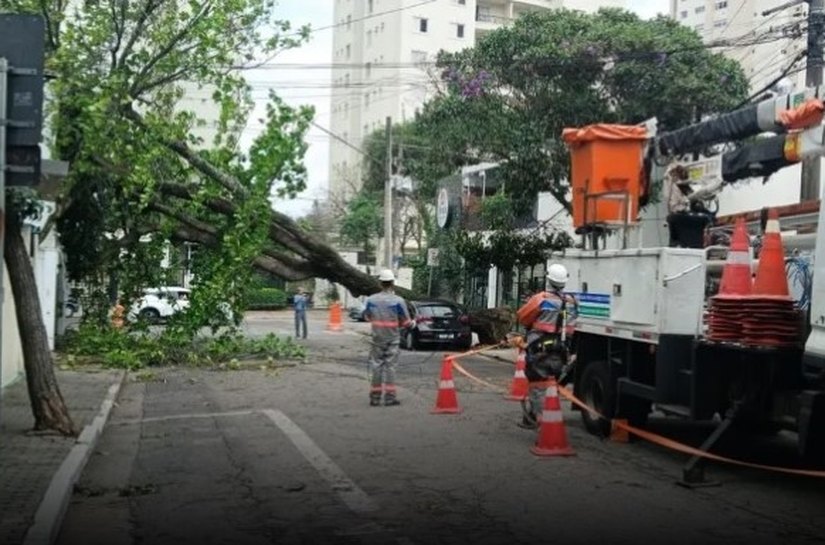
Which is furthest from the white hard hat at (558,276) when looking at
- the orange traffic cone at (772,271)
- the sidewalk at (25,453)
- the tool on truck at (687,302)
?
the sidewalk at (25,453)

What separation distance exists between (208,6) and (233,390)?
679cm

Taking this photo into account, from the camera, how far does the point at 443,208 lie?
1499 inches

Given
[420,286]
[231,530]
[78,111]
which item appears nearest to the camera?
[231,530]

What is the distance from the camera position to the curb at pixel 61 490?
640 centimetres

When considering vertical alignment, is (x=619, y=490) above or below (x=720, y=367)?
below

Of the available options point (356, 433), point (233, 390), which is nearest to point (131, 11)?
point (233, 390)

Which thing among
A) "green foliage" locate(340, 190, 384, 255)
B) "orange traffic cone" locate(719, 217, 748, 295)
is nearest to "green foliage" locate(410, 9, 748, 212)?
"orange traffic cone" locate(719, 217, 748, 295)

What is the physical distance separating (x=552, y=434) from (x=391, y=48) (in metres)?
48.5

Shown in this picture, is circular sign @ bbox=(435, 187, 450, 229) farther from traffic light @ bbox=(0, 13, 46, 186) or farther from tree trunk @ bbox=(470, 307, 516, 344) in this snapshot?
traffic light @ bbox=(0, 13, 46, 186)

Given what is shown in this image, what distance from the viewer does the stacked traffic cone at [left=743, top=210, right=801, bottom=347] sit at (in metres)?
8.27

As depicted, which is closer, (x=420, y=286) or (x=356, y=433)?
(x=356, y=433)

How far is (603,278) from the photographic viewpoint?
11000mm

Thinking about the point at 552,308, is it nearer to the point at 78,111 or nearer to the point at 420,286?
the point at 78,111

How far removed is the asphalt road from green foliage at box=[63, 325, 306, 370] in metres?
6.74
